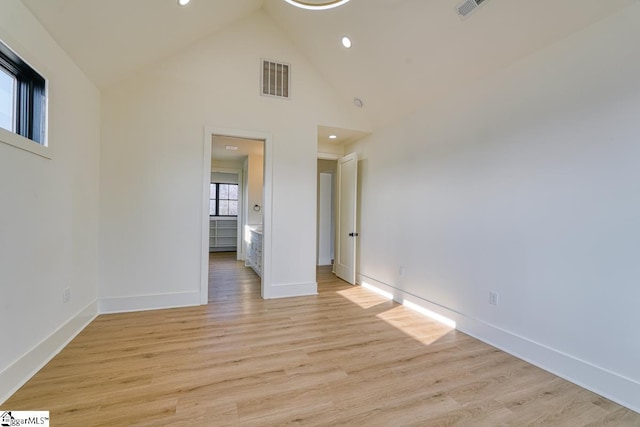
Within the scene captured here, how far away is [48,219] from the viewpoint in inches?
92.9

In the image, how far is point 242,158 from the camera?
7438 mm

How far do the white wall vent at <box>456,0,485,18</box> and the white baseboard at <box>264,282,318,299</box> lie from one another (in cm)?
364

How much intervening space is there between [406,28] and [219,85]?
8.03ft

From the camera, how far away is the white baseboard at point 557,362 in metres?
1.95

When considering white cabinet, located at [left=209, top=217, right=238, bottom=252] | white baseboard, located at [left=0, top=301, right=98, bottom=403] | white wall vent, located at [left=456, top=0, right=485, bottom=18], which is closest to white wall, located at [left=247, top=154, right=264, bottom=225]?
white cabinet, located at [left=209, top=217, right=238, bottom=252]

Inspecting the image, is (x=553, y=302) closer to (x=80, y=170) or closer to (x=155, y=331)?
(x=155, y=331)

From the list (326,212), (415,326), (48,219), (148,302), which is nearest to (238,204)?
(326,212)

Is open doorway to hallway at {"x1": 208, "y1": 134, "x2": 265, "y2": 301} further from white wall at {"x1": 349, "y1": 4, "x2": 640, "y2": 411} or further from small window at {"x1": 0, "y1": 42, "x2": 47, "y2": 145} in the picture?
white wall at {"x1": 349, "y1": 4, "x2": 640, "y2": 411}

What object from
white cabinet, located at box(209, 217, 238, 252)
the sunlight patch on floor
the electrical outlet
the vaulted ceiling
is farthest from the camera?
white cabinet, located at box(209, 217, 238, 252)

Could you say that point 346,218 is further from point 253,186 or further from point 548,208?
point 548,208

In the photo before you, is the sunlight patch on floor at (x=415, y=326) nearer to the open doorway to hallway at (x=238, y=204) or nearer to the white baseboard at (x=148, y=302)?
the open doorway to hallway at (x=238, y=204)

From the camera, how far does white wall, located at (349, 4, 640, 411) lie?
1.99 metres

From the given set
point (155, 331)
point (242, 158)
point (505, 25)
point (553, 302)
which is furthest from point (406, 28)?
point (242, 158)

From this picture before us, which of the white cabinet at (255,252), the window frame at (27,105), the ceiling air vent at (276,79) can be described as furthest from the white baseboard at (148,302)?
the ceiling air vent at (276,79)
